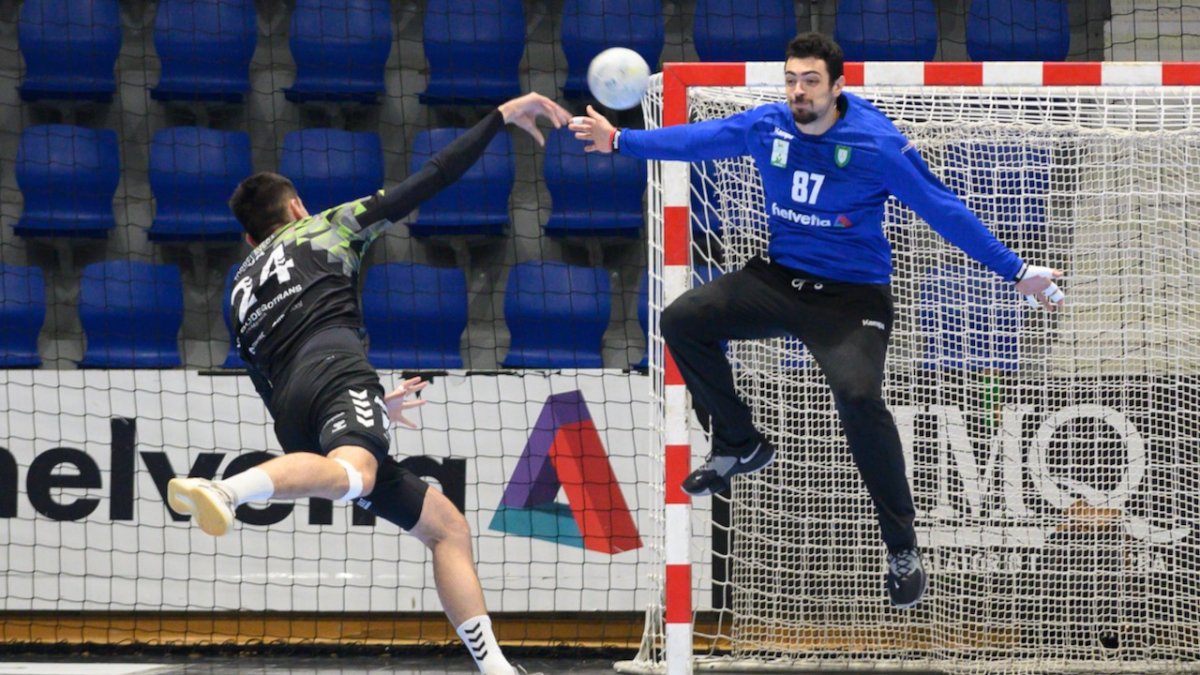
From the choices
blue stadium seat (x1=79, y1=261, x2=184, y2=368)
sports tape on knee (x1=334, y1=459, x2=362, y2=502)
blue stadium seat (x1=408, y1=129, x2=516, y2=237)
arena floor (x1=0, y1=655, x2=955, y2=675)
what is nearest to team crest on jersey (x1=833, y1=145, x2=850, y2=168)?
sports tape on knee (x1=334, y1=459, x2=362, y2=502)

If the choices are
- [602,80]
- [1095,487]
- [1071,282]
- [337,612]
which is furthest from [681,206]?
[337,612]

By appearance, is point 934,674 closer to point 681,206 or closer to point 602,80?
point 681,206

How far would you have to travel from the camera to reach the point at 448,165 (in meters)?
6.49

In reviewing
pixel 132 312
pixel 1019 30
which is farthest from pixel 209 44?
pixel 1019 30

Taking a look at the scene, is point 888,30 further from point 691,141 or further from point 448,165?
point 448,165

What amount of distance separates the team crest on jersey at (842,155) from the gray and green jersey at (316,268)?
1.46 metres

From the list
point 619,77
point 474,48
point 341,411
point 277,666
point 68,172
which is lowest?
point 277,666

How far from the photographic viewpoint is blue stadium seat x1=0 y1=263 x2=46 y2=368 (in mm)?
10391

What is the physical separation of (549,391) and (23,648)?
332 centimetres

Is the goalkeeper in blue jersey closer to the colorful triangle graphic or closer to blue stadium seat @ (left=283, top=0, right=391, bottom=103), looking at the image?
the colorful triangle graphic

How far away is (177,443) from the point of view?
8.85 m

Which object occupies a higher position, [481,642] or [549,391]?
[549,391]

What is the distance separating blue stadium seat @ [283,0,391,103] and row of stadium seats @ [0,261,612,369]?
5.52 feet

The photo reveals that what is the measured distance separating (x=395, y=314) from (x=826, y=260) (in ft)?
14.8
